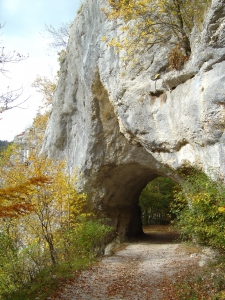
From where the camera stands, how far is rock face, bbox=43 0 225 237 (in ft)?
26.2

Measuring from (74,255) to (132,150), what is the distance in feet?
16.9

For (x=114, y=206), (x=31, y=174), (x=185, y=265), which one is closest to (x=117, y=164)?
(x=114, y=206)

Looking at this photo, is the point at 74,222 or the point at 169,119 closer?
the point at 169,119

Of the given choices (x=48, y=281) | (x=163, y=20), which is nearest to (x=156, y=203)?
(x=163, y=20)

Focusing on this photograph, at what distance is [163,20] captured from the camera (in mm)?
10117

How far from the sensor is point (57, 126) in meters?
17.4

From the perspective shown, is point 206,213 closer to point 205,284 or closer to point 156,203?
point 205,284

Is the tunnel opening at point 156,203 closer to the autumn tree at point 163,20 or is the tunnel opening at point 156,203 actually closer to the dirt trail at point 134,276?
the dirt trail at point 134,276

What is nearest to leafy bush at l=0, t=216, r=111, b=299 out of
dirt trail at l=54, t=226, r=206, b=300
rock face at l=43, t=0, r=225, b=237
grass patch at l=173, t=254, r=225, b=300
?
dirt trail at l=54, t=226, r=206, b=300

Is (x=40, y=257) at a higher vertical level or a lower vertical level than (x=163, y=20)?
lower

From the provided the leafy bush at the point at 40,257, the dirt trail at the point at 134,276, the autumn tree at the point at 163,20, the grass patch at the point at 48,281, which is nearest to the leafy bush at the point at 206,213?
the dirt trail at the point at 134,276

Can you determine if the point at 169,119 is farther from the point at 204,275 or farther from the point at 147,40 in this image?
the point at 204,275

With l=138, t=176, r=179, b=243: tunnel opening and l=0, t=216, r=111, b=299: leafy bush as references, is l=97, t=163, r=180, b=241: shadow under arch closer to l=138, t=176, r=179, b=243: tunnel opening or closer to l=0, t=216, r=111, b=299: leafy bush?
l=0, t=216, r=111, b=299: leafy bush

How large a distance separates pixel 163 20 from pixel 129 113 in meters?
3.18
